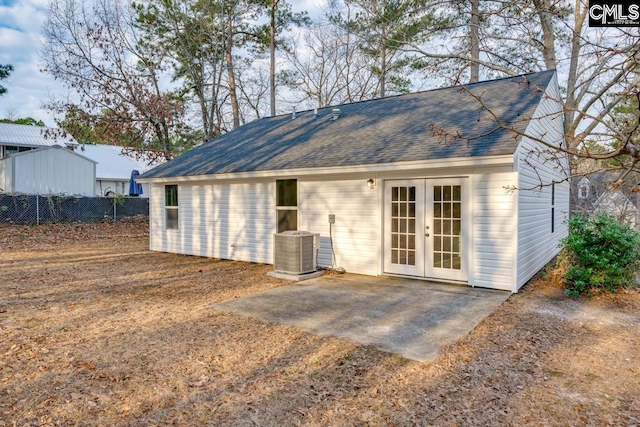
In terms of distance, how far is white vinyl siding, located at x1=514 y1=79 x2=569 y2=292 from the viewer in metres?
6.58

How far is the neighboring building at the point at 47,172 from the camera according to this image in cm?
2041

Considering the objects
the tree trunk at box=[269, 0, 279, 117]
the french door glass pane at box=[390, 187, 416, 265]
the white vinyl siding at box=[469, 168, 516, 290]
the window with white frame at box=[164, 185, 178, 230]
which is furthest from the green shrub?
the tree trunk at box=[269, 0, 279, 117]

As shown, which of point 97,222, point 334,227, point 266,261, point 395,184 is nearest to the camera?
point 395,184

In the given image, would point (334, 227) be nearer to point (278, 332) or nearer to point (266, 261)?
point (266, 261)

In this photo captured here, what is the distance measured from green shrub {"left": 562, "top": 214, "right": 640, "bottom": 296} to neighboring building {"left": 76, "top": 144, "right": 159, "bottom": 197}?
23438 mm

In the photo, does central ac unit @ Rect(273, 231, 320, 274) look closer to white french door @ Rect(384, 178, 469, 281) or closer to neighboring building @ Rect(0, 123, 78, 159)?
white french door @ Rect(384, 178, 469, 281)

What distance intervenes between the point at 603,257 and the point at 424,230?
2706 millimetres

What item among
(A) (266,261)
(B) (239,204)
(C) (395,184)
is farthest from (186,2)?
(C) (395,184)

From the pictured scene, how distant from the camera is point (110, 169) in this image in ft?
86.8

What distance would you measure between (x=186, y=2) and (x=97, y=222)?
34.4ft

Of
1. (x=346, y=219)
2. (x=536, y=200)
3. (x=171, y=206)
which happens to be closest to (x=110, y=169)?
(x=171, y=206)

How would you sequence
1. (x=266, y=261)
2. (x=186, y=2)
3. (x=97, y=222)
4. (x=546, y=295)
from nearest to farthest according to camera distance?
1. (x=546, y=295)
2. (x=266, y=261)
3. (x=97, y=222)
4. (x=186, y=2)

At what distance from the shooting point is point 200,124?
20.6 m

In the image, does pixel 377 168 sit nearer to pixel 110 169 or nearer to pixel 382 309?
pixel 382 309
